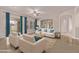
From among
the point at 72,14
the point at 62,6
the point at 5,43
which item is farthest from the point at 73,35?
the point at 5,43

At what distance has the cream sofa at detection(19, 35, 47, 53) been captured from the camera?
2461 mm

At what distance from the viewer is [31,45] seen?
8.09 feet

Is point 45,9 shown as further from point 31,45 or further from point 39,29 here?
point 31,45

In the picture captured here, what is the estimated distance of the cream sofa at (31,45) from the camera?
2.46 m

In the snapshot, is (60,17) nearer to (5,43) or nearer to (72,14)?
(72,14)

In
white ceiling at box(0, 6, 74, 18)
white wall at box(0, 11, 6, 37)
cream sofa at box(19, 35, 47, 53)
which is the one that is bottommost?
cream sofa at box(19, 35, 47, 53)

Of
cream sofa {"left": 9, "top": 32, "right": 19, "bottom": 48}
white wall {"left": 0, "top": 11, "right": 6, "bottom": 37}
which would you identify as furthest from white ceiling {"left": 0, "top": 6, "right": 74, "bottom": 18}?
cream sofa {"left": 9, "top": 32, "right": 19, "bottom": 48}

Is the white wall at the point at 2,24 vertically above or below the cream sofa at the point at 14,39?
above

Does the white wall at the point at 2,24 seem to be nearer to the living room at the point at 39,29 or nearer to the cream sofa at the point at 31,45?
the living room at the point at 39,29

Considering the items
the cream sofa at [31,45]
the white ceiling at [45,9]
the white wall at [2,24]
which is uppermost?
the white ceiling at [45,9]

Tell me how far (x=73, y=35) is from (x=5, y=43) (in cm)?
141

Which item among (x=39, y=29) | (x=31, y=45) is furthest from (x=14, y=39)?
(x=39, y=29)

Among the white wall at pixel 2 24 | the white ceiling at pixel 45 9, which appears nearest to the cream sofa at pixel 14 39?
the white wall at pixel 2 24

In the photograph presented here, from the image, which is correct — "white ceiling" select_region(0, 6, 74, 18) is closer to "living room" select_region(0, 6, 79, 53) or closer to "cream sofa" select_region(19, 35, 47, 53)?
"living room" select_region(0, 6, 79, 53)
